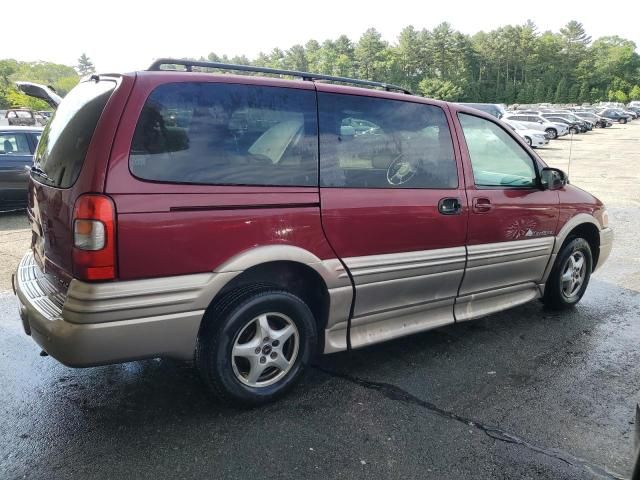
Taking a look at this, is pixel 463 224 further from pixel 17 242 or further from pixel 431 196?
pixel 17 242

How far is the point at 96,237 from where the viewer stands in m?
2.46

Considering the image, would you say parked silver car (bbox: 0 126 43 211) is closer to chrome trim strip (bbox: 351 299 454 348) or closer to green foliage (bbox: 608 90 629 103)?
chrome trim strip (bbox: 351 299 454 348)

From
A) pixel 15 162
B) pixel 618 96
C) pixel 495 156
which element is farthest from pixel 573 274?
pixel 618 96

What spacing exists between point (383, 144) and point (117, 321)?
76.8 inches

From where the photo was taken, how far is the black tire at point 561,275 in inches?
184

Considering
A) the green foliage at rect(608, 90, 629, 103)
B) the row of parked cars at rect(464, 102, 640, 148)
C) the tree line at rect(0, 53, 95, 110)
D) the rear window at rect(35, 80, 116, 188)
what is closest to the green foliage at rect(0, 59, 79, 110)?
the tree line at rect(0, 53, 95, 110)

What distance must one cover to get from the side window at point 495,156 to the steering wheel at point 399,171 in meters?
0.59

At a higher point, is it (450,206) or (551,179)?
(551,179)

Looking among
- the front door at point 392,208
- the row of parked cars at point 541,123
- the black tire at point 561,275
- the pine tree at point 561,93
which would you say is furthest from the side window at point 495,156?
the pine tree at point 561,93

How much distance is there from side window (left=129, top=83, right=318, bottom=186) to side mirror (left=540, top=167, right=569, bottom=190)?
219cm

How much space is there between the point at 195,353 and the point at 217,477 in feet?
2.15

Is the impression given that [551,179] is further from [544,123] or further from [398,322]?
[544,123]

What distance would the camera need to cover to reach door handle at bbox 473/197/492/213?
12.5 feet

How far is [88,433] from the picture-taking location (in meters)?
2.79
